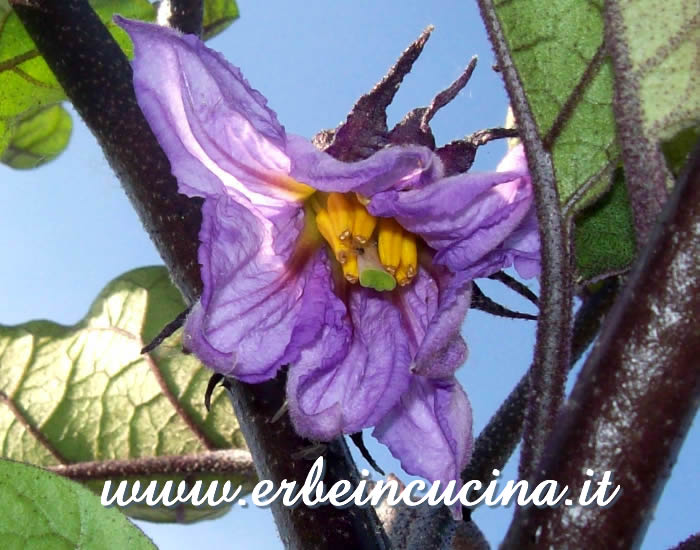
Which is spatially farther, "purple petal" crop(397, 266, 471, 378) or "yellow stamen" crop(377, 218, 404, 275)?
"yellow stamen" crop(377, 218, 404, 275)

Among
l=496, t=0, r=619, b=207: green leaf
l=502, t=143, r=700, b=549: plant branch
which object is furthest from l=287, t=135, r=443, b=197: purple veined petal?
l=502, t=143, r=700, b=549: plant branch

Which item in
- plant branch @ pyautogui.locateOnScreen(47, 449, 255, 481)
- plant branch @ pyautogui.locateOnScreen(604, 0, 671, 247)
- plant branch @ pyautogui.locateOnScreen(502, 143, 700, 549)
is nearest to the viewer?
plant branch @ pyautogui.locateOnScreen(502, 143, 700, 549)

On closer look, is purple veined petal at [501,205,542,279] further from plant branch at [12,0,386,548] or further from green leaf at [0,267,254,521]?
green leaf at [0,267,254,521]

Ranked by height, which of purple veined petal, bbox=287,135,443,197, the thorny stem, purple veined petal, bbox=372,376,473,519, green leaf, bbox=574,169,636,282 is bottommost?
the thorny stem

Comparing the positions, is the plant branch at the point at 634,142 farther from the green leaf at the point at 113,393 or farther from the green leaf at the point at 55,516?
the green leaf at the point at 113,393

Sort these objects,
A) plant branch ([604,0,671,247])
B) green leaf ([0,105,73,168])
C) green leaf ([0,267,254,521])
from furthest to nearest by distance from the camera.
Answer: green leaf ([0,105,73,168]) < green leaf ([0,267,254,521]) < plant branch ([604,0,671,247])

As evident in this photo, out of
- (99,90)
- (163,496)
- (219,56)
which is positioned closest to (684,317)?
(219,56)

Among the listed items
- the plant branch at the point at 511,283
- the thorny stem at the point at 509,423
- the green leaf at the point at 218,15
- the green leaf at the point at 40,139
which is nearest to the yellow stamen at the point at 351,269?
the plant branch at the point at 511,283
